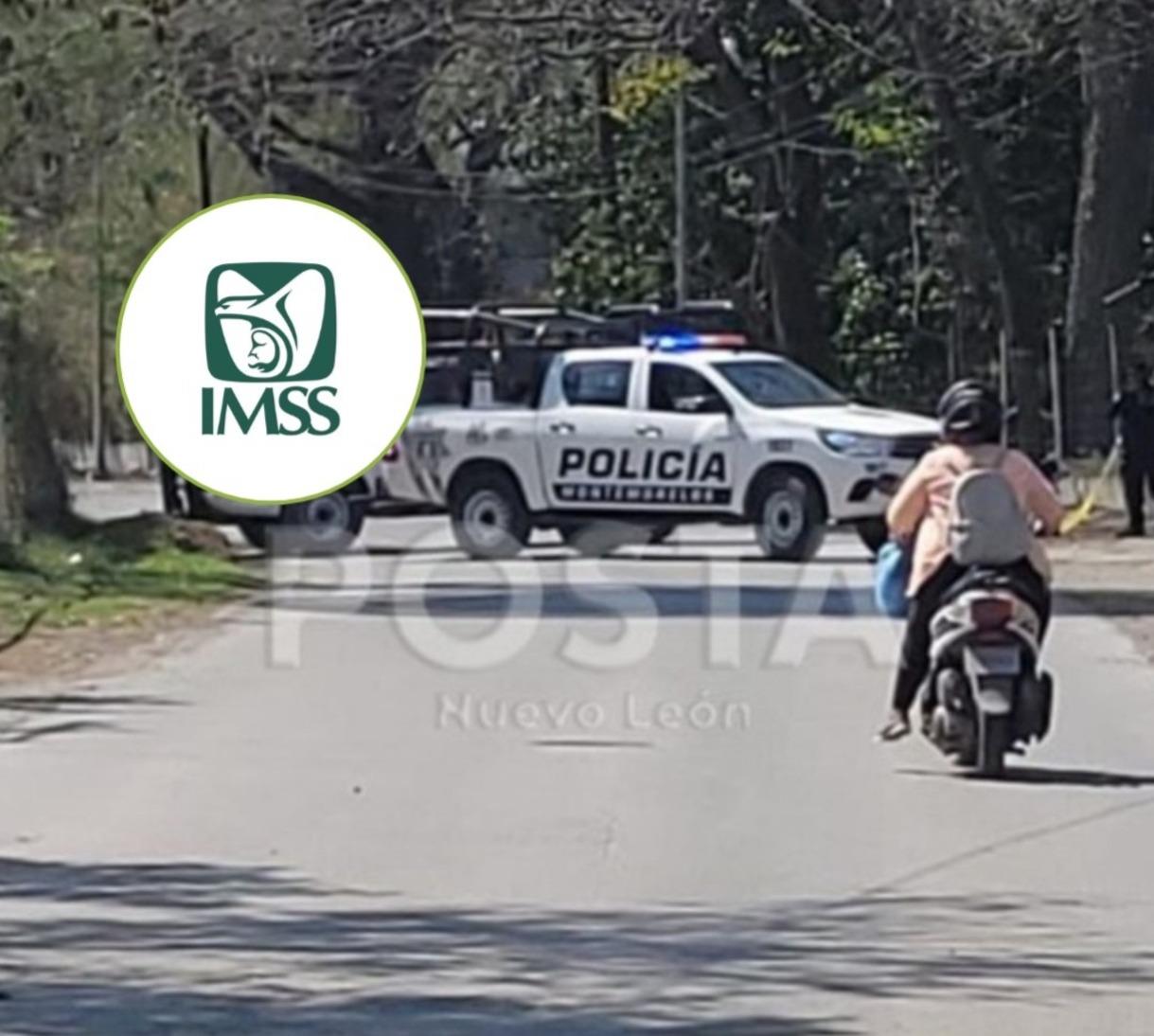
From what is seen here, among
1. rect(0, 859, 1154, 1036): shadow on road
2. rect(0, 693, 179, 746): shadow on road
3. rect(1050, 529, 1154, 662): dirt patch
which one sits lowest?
rect(1050, 529, 1154, 662): dirt patch

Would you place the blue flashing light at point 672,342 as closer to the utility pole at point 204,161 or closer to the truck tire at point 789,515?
the truck tire at point 789,515

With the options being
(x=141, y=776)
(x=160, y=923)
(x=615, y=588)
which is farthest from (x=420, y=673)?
(x=160, y=923)

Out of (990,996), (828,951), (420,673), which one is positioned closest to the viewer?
(990,996)

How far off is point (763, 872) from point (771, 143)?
37345 mm

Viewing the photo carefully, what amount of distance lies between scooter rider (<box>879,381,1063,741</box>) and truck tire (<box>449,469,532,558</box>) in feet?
54.9

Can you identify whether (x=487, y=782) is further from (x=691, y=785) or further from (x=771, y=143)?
(x=771, y=143)

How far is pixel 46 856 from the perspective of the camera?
13.5 meters

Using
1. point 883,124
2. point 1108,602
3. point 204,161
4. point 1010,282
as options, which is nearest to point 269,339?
point 1108,602

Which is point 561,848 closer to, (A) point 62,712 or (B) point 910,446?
(A) point 62,712

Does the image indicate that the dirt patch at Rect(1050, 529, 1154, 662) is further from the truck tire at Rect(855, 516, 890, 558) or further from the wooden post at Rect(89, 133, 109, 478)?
the wooden post at Rect(89, 133, 109, 478)

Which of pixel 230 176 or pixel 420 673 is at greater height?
pixel 230 176

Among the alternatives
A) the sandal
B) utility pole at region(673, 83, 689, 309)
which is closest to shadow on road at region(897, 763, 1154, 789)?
the sandal

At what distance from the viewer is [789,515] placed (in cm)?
3128

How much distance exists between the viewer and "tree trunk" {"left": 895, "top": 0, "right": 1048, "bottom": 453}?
38.5 metres
